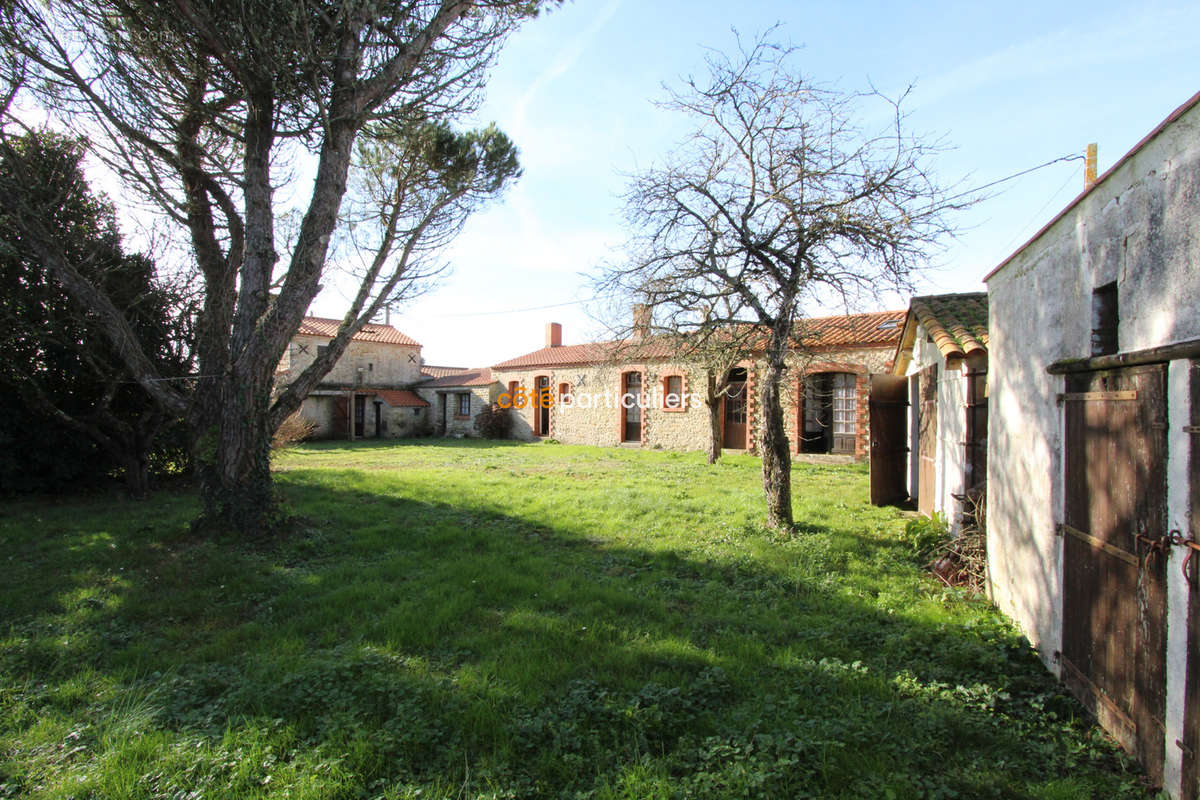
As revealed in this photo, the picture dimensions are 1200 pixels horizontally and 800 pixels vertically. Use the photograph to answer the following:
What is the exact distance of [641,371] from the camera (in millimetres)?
19719

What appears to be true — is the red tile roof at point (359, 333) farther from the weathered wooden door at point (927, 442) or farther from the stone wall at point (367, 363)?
the weathered wooden door at point (927, 442)

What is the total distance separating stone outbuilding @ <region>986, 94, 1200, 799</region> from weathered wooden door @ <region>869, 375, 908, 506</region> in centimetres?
485

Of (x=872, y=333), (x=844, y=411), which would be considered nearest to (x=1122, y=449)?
(x=872, y=333)

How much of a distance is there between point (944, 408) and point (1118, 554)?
458 centimetres

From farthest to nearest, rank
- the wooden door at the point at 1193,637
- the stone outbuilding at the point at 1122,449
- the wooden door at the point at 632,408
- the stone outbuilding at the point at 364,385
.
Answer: the stone outbuilding at the point at 364,385
the wooden door at the point at 632,408
the stone outbuilding at the point at 1122,449
the wooden door at the point at 1193,637

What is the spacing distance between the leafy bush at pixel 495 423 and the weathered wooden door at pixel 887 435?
17697 millimetres

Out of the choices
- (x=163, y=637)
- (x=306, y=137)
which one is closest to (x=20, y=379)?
(x=306, y=137)

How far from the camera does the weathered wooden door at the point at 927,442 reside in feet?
24.0

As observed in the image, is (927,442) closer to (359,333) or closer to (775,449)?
(775,449)

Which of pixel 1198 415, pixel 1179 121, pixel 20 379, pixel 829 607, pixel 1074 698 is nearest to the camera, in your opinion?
pixel 1198 415

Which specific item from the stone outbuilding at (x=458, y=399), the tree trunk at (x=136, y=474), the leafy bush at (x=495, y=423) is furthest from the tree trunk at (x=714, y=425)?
the stone outbuilding at (x=458, y=399)

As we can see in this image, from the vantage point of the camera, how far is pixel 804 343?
786 cm

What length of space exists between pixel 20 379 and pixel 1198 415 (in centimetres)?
1210

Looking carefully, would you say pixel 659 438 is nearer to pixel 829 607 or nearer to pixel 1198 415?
pixel 829 607
